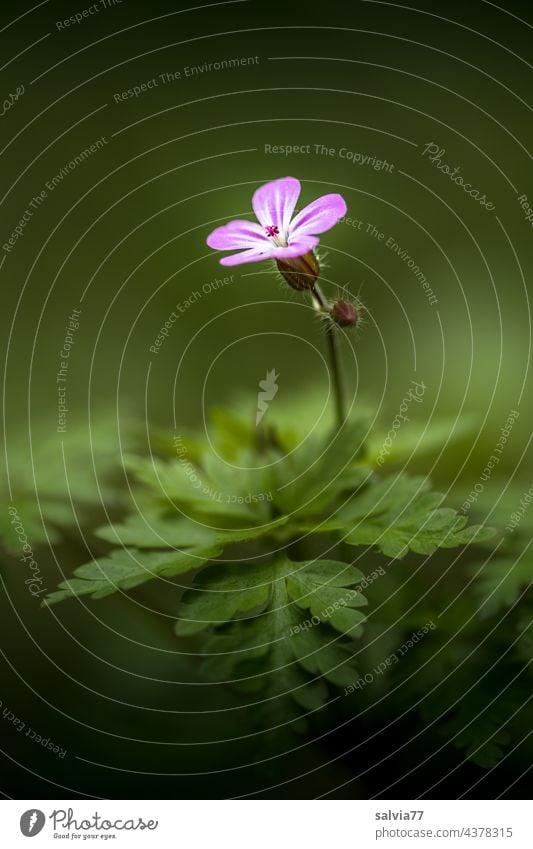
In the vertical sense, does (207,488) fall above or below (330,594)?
above

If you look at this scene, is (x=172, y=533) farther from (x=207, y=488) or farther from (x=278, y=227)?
(x=278, y=227)

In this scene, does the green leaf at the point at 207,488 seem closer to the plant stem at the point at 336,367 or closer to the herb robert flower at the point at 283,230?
the plant stem at the point at 336,367

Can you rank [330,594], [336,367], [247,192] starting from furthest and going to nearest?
[247,192] → [336,367] → [330,594]

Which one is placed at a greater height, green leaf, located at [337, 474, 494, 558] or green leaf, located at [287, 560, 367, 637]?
green leaf, located at [337, 474, 494, 558]

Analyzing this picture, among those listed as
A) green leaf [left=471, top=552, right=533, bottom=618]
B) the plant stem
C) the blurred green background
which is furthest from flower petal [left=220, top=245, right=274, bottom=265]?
the blurred green background

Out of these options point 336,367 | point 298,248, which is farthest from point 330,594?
point 298,248

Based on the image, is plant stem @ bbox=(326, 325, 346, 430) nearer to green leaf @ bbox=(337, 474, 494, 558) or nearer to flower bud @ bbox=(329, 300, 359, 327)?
flower bud @ bbox=(329, 300, 359, 327)
